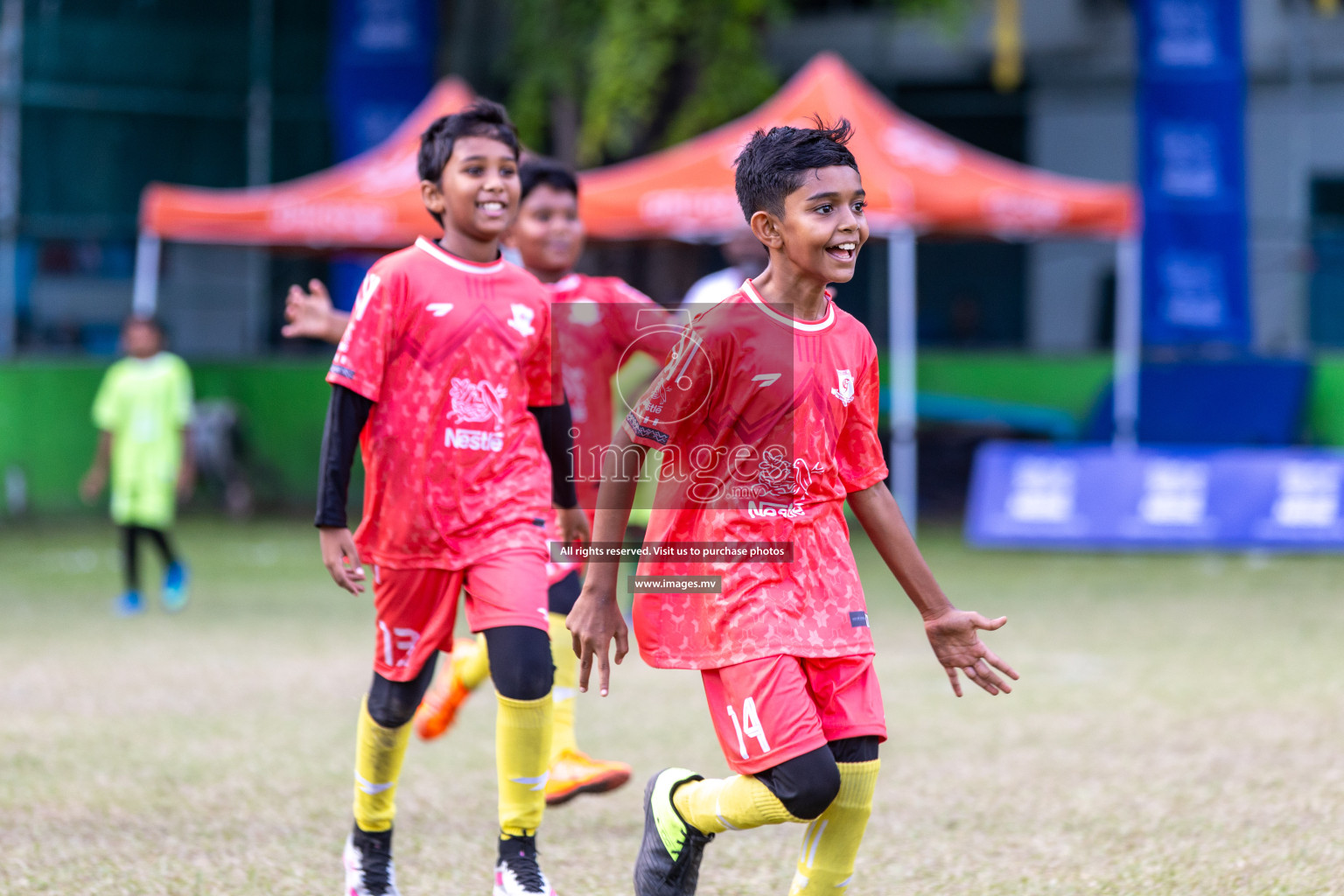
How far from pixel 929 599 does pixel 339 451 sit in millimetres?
1593

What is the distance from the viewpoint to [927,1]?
1744cm

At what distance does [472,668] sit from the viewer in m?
5.79

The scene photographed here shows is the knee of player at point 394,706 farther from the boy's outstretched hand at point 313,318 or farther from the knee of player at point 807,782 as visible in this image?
the knee of player at point 807,782

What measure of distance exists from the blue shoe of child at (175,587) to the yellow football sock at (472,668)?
17.1ft

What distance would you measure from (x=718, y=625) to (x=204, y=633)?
260 inches

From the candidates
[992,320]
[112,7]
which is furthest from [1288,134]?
[112,7]

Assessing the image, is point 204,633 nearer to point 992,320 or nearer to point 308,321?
point 308,321

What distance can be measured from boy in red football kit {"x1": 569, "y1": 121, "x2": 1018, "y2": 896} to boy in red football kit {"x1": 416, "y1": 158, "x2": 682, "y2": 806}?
185cm

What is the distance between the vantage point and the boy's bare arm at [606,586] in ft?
11.9

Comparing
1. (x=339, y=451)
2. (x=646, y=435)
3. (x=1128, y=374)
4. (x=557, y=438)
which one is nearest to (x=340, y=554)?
(x=339, y=451)

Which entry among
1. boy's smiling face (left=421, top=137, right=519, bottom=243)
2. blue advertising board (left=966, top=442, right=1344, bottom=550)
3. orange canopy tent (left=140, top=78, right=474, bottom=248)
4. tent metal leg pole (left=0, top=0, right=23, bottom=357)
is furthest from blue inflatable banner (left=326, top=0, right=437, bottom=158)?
boy's smiling face (left=421, top=137, right=519, bottom=243)

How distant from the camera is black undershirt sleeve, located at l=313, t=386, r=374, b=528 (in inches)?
169

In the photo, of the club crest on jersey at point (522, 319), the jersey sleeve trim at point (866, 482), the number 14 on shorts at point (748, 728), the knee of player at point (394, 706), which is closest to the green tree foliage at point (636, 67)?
the club crest on jersey at point (522, 319)

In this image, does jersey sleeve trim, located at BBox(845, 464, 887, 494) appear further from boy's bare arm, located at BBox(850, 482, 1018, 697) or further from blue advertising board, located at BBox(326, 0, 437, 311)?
blue advertising board, located at BBox(326, 0, 437, 311)
